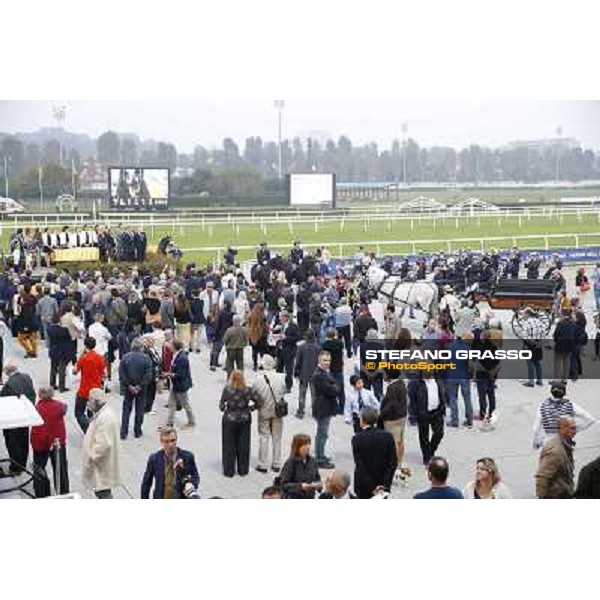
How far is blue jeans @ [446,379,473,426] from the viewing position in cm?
1081

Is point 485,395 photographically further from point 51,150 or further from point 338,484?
point 51,150

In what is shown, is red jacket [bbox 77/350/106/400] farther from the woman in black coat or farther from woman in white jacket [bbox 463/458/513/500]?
woman in white jacket [bbox 463/458/513/500]

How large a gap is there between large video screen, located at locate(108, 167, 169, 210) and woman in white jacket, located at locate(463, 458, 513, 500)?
30.6 m

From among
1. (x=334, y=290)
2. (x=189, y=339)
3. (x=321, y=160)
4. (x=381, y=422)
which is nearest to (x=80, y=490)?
(x=381, y=422)

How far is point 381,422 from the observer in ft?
29.1

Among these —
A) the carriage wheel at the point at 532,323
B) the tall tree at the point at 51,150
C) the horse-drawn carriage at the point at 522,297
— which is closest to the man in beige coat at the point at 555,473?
the carriage wheel at the point at 532,323

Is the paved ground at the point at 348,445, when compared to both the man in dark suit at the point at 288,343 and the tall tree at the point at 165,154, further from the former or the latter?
the tall tree at the point at 165,154

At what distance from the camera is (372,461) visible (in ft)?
24.5

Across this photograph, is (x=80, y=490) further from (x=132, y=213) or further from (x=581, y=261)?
(x=132, y=213)

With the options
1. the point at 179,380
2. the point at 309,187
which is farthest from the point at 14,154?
the point at 179,380

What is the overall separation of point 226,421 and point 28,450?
192 centimetres

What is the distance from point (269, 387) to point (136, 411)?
1.92 meters

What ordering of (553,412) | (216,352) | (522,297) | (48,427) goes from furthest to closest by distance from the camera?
(522,297)
(216,352)
(48,427)
(553,412)

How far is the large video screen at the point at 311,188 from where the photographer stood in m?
45.1
